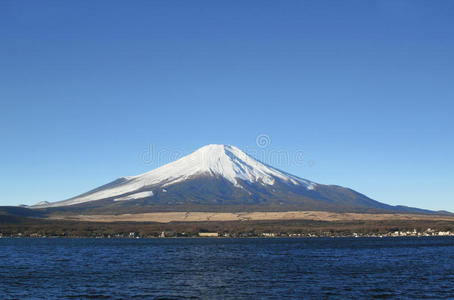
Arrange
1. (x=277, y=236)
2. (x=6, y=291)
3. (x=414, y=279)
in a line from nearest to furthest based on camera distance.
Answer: (x=6, y=291)
(x=414, y=279)
(x=277, y=236)

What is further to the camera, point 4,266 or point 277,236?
point 277,236

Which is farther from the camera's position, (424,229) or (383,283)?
(424,229)

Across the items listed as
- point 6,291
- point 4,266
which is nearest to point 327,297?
point 6,291

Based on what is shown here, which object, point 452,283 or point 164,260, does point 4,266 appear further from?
point 452,283

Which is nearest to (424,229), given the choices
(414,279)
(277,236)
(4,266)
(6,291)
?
(277,236)

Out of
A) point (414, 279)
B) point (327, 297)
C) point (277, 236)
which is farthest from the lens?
point (277, 236)

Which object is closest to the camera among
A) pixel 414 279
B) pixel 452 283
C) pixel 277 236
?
pixel 452 283

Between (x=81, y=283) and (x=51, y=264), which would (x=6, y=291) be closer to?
(x=81, y=283)

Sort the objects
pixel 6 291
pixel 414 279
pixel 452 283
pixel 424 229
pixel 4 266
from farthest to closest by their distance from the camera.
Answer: pixel 424 229 → pixel 4 266 → pixel 414 279 → pixel 452 283 → pixel 6 291
